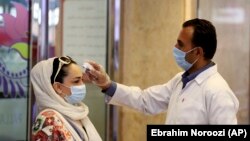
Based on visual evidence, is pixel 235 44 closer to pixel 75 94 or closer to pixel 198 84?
pixel 198 84

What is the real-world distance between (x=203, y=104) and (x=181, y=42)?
0.43 m

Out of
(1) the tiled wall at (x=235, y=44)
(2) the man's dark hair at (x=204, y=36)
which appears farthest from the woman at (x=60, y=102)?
(1) the tiled wall at (x=235, y=44)

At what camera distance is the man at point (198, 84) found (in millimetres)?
2578

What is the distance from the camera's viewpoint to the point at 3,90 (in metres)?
3.27

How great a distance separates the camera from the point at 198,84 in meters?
2.73

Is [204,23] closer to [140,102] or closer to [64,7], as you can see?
[140,102]

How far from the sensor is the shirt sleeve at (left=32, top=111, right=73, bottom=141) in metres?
2.44

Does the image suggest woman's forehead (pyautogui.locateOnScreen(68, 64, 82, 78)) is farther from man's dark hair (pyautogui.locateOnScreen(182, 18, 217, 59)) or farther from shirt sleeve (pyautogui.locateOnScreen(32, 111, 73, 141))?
man's dark hair (pyautogui.locateOnScreen(182, 18, 217, 59))

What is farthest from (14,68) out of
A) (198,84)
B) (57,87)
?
(198,84)

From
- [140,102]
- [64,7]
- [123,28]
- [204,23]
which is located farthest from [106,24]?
[204,23]

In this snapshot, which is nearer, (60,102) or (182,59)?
(60,102)
